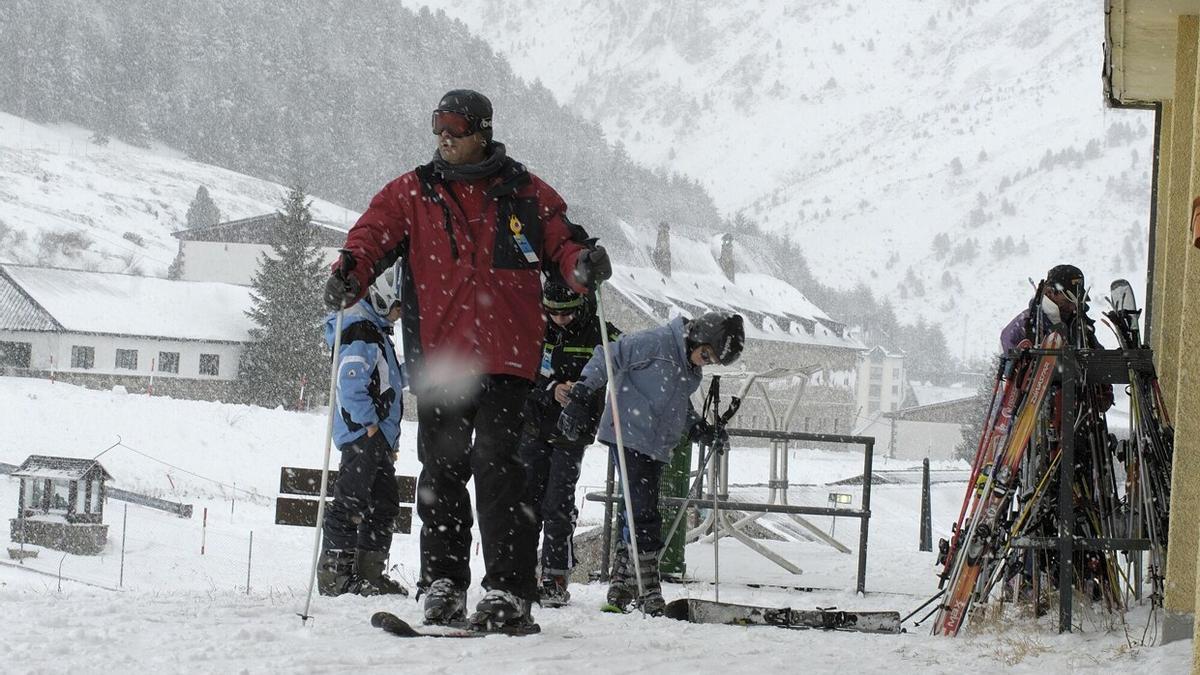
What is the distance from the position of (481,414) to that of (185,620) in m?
1.31

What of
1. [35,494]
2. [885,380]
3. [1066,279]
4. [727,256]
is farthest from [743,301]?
[1066,279]

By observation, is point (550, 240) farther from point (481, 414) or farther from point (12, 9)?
point (12, 9)

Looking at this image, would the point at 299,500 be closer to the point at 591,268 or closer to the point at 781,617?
the point at 781,617

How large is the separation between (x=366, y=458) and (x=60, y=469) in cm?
1888

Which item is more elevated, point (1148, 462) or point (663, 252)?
point (663, 252)

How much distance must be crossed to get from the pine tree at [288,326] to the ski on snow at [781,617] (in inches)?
1933

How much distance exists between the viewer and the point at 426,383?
5.02m

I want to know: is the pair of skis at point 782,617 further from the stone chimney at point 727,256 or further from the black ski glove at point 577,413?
the stone chimney at point 727,256

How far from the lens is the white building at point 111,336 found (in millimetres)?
55406

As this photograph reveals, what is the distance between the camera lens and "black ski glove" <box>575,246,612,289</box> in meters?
4.94

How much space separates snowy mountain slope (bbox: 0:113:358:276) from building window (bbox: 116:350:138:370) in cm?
5394

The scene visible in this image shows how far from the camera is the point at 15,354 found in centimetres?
5547

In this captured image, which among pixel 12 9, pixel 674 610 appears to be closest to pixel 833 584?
pixel 674 610

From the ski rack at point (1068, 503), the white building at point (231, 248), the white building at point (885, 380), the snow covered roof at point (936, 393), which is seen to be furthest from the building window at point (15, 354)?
the snow covered roof at point (936, 393)
